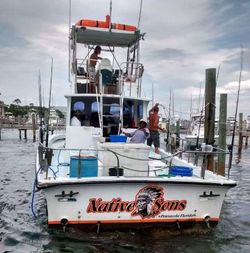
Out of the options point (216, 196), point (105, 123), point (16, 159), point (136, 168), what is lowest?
point (16, 159)

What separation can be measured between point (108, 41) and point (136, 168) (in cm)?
608

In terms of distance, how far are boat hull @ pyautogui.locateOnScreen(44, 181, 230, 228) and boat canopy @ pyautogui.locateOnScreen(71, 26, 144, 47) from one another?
5.84 metres

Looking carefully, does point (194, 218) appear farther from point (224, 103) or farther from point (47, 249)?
point (224, 103)

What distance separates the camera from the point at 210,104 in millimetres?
11867

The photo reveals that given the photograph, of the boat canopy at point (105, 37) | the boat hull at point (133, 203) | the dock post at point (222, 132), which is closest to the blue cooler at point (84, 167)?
the boat hull at point (133, 203)

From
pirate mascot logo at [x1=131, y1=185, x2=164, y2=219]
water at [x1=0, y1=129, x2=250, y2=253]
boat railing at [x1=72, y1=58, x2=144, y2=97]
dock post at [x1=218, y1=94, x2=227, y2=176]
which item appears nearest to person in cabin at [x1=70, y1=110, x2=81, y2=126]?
boat railing at [x1=72, y1=58, x2=144, y2=97]

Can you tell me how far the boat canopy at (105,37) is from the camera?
11312mm

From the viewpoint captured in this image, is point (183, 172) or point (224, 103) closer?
point (183, 172)

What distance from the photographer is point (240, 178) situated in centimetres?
1694

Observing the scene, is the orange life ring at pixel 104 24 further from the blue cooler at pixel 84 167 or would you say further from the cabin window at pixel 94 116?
the blue cooler at pixel 84 167

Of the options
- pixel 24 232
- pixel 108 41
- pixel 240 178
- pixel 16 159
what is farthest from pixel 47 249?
pixel 16 159

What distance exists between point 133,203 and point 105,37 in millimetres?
6486

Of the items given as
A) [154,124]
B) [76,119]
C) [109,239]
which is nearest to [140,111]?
[154,124]

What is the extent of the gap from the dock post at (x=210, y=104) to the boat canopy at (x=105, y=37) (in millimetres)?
Result: 2756
